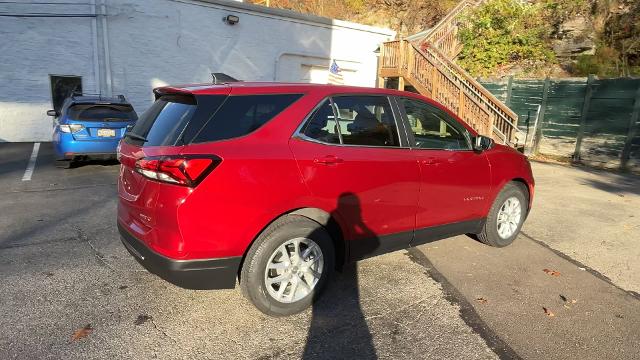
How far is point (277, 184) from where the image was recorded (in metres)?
2.90

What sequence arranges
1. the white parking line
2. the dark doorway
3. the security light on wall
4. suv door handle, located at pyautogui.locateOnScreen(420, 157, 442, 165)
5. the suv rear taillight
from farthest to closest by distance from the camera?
the security light on wall, the dark doorway, the white parking line, suv door handle, located at pyautogui.locateOnScreen(420, 157, 442, 165), the suv rear taillight

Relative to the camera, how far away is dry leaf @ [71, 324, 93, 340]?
283 centimetres

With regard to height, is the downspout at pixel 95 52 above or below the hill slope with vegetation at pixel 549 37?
below

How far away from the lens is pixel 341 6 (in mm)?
29281

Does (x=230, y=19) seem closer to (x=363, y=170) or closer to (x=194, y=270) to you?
(x=363, y=170)

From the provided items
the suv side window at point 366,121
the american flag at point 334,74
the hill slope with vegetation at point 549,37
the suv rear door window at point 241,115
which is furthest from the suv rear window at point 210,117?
the hill slope with vegetation at point 549,37

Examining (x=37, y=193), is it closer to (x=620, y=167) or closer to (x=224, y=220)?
(x=224, y=220)

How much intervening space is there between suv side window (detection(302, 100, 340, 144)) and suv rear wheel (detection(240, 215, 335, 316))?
64cm

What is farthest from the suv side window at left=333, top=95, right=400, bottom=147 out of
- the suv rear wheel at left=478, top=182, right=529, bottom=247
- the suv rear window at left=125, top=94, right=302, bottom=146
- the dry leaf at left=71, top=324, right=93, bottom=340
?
the dry leaf at left=71, top=324, right=93, bottom=340

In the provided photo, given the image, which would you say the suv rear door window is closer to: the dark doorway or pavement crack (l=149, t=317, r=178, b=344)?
pavement crack (l=149, t=317, r=178, b=344)

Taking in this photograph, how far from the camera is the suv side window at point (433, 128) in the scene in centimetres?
383

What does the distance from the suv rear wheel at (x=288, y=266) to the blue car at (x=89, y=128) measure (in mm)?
6005

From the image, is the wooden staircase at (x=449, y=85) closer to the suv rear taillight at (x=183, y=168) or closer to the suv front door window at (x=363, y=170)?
the suv front door window at (x=363, y=170)

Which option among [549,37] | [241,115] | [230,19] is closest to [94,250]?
[241,115]
